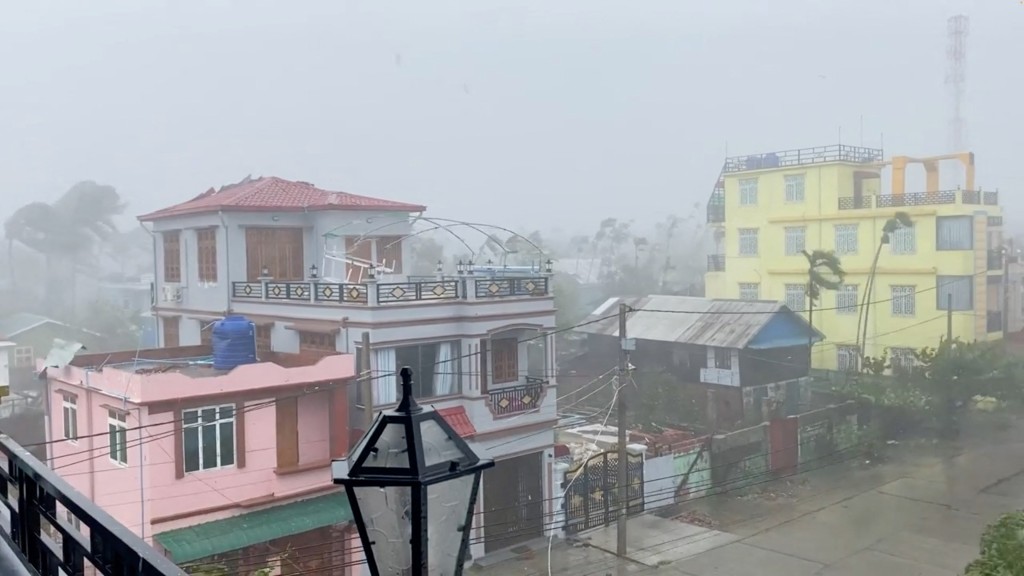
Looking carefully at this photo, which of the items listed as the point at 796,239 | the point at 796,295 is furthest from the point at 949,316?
the point at 796,239

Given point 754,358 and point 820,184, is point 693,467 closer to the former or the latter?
point 754,358

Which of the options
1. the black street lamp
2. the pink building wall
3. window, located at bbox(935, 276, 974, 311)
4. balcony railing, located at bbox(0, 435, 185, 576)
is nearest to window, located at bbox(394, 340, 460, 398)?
the pink building wall

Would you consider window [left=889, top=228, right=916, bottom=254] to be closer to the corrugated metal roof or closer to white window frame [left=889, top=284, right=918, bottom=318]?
white window frame [left=889, top=284, right=918, bottom=318]

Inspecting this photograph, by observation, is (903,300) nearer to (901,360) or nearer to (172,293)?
(901,360)

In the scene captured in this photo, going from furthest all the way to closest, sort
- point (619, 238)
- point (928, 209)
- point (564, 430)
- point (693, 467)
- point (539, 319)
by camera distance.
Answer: point (619, 238) → point (928, 209) → point (564, 430) → point (693, 467) → point (539, 319)

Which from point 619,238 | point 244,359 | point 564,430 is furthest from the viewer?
point 619,238

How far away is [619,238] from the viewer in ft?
38.5

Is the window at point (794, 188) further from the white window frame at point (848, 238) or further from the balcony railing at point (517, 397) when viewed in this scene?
the balcony railing at point (517, 397)

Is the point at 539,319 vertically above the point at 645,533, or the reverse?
the point at 539,319

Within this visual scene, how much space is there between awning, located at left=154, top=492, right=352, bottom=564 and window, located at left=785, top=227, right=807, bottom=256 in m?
5.82

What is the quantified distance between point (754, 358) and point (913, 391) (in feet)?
5.08

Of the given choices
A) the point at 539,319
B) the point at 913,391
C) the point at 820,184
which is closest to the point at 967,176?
the point at 820,184

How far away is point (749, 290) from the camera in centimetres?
871

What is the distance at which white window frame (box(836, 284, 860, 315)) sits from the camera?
8164 mm
